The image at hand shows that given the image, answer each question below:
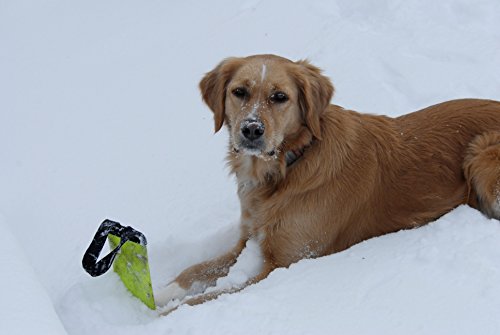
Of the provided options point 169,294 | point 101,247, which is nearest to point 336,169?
point 169,294

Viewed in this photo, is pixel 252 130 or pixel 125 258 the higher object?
pixel 252 130

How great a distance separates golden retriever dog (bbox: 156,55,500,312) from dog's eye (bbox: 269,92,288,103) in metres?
0.02

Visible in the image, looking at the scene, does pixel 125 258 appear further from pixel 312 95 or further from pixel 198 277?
pixel 312 95

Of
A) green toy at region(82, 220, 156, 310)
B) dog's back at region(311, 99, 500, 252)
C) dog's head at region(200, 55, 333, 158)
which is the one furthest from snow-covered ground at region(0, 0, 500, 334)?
dog's head at region(200, 55, 333, 158)

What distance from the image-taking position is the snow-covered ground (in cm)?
246

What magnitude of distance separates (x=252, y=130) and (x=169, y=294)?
108 cm

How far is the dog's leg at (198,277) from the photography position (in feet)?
10.7

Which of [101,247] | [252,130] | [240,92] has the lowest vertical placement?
[101,247]

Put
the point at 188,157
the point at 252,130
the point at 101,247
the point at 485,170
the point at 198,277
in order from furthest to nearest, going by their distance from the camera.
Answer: the point at 188,157
the point at 198,277
the point at 485,170
the point at 252,130
the point at 101,247

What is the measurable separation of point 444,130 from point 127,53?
3.37m

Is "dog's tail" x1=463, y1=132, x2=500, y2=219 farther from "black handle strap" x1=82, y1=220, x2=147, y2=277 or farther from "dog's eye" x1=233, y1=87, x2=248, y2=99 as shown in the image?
"black handle strap" x1=82, y1=220, x2=147, y2=277

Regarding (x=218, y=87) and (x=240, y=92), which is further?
(x=218, y=87)

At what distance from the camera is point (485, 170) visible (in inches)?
128

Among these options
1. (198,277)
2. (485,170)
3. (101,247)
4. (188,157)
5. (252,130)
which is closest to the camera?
(101,247)
